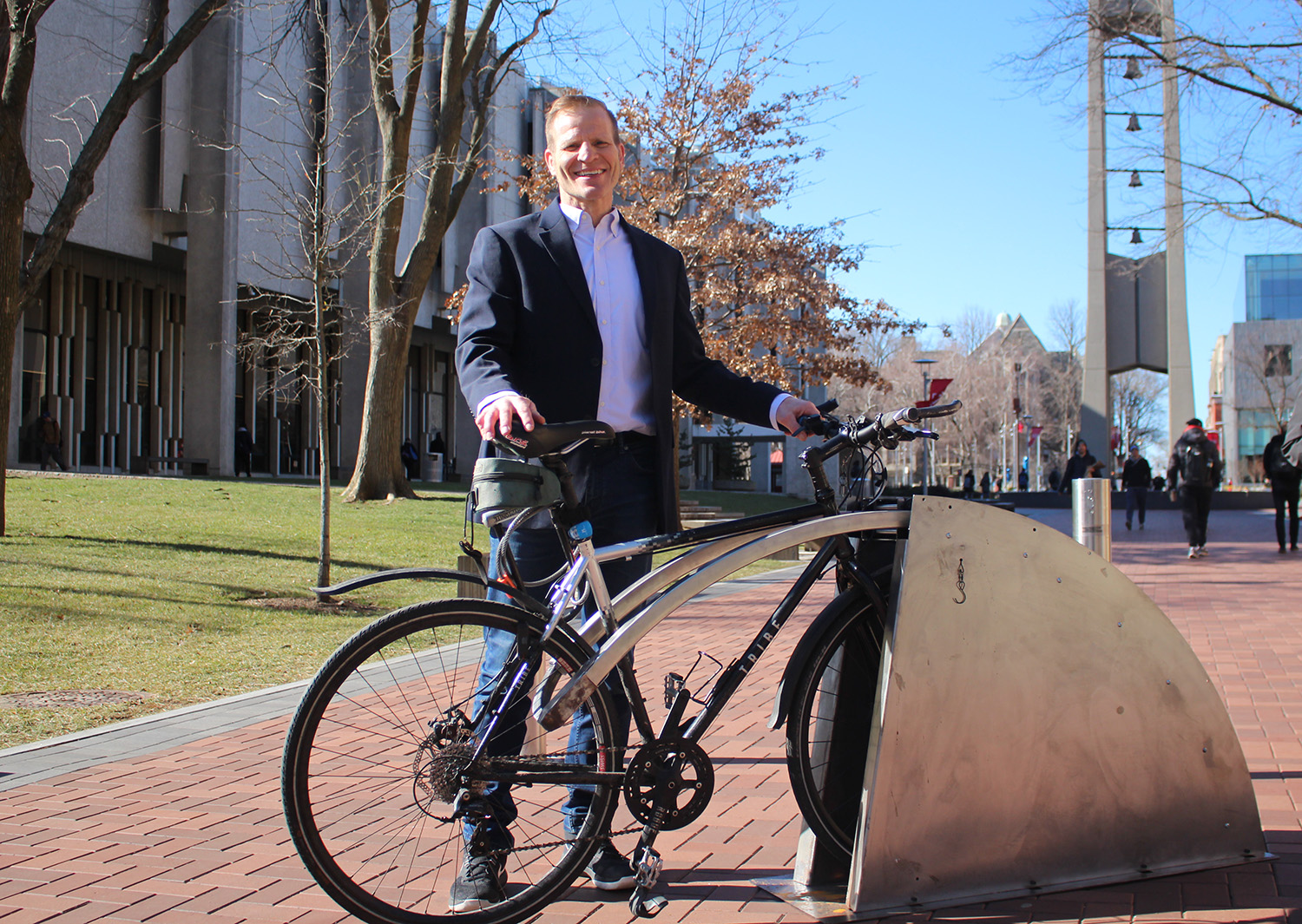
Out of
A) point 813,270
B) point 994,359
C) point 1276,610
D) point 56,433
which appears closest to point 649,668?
point 1276,610

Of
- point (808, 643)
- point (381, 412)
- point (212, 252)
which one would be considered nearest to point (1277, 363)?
point (212, 252)

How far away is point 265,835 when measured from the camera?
3.54 meters

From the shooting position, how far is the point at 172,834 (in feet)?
11.5

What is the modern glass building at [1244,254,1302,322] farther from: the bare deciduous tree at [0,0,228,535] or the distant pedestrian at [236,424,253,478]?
the bare deciduous tree at [0,0,228,535]

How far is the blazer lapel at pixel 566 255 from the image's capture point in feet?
10.3

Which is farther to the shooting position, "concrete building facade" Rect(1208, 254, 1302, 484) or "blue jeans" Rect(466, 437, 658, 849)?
"concrete building facade" Rect(1208, 254, 1302, 484)

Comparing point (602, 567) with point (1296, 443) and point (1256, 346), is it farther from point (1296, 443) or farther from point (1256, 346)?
point (1256, 346)

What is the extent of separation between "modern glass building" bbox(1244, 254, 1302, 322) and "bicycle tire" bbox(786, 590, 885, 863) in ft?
287

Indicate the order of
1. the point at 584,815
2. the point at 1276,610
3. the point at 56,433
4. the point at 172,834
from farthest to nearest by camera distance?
the point at 56,433 < the point at 1276,610 < the point at 172,834 < the point at 584,815

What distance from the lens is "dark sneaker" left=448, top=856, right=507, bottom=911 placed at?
275 cm

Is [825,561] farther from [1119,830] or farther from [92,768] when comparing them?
[92,768]

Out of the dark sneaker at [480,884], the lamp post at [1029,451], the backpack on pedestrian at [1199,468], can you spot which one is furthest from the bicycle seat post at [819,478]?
the lamp post at [1029,451]

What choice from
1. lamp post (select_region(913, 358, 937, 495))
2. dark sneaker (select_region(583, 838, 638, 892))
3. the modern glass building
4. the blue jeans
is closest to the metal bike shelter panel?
lamp post (select_region(913, 358, 937, 495))

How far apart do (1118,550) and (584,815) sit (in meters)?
15.9
